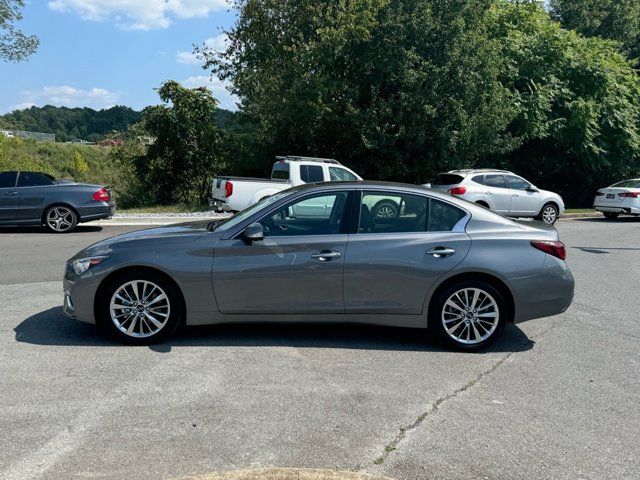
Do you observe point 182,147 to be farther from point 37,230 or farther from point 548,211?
point 548,211

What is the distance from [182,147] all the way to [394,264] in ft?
64.6

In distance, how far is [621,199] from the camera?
20.4 m

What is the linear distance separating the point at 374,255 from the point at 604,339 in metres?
2.61

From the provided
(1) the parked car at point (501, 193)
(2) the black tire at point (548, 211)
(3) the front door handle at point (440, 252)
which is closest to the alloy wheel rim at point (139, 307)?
(3) the front door handle at point (440, 252)

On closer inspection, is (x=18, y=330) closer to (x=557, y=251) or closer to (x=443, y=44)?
(x=557, y=251)

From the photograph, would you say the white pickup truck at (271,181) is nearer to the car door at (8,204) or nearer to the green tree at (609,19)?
the car door at (8,204)

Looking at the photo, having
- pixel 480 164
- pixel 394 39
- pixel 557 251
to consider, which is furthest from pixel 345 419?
pixel 480 164

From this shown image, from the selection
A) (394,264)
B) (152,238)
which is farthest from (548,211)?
(152,238)

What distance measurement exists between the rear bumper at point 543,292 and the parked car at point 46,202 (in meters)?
11.6

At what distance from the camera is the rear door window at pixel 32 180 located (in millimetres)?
14480

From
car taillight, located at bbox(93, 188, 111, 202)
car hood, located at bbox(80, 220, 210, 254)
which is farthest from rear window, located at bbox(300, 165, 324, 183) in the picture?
car hood, located at bbox(80, 220, 210, 254)

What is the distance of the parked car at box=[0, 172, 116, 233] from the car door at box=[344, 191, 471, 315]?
10644mm

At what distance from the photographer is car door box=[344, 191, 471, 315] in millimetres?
5613

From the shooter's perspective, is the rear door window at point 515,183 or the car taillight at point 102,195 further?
the rear door window at point 515,183
